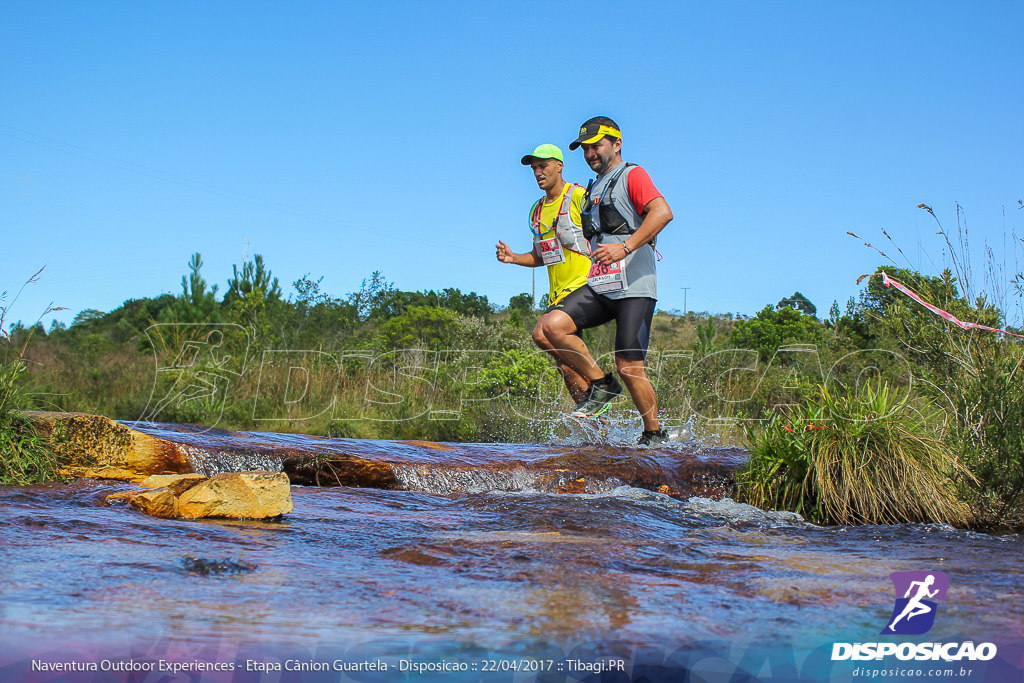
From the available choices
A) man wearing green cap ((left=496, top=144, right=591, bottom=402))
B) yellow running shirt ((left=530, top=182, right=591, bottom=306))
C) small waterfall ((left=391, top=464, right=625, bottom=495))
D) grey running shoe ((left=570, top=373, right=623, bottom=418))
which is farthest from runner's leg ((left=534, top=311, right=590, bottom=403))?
small waterfall ((left=391, top=464, right=625, bottom=495))

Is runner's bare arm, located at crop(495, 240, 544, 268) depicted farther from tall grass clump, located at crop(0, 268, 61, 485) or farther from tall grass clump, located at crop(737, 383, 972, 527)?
tall grass clump, located at crop(0, 268, 61, 485)

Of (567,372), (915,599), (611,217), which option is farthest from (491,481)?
(915,599)

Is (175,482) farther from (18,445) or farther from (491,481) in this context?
(491,481)

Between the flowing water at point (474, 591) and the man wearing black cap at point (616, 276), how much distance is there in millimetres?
1695

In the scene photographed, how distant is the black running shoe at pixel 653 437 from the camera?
6070 millimetres

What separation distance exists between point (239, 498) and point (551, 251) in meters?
3.51

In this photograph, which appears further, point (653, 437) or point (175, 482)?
point (653, 437)

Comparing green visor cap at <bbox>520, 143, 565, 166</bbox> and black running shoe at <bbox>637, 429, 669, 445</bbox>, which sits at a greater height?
green visor cap at <bbox>520, 143, 565, 166</bbox>

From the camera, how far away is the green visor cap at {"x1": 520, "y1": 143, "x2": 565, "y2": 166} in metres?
6.38

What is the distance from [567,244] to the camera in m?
6.27

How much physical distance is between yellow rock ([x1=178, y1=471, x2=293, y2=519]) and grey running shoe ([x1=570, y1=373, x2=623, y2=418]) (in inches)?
113

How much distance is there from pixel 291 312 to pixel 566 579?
16.4 metres

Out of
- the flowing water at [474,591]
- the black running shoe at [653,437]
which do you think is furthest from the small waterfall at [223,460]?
the black running shoe at [653,437]

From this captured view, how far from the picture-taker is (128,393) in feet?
41.1
